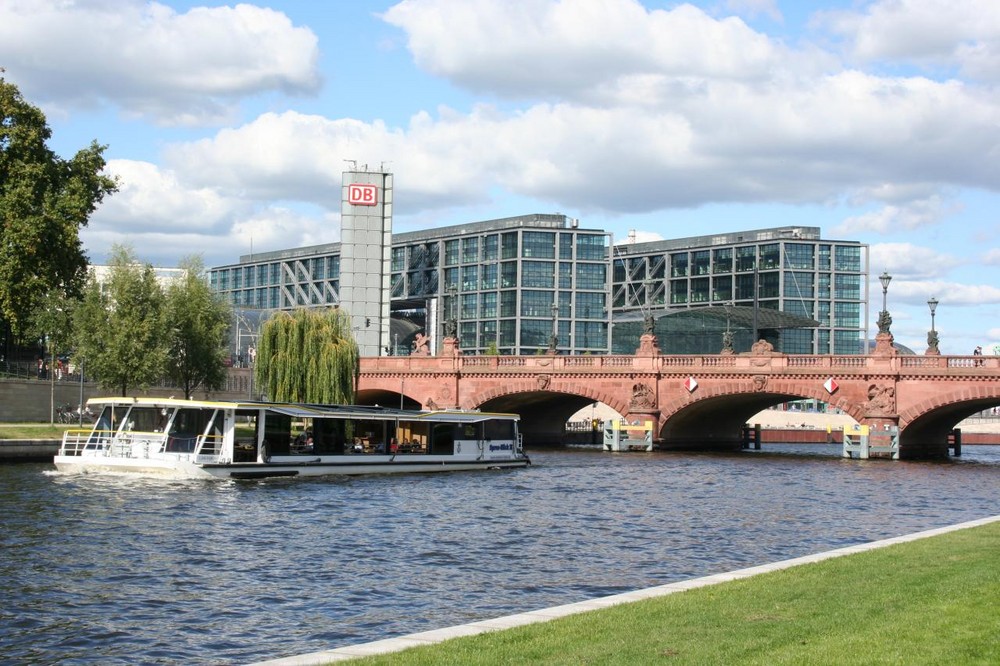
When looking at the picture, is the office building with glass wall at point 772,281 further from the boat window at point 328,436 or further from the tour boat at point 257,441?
the boat window at point 328,436

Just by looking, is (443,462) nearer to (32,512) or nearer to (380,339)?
(32,512)

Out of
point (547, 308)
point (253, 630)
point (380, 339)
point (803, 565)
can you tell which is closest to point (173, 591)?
point (253, 630)

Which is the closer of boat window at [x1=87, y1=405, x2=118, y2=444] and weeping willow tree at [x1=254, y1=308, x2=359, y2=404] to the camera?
boat window at [x1=87, y1=405, x2=118, y2=444]

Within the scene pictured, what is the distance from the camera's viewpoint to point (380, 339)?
4946 inches

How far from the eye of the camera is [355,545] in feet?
108

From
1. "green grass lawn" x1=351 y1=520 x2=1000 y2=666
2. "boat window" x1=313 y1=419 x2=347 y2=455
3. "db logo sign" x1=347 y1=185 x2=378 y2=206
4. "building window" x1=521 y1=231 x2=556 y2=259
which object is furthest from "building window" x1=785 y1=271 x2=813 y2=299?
"green grass lawn" x1=351 y1=520 x2=1000 y2=666

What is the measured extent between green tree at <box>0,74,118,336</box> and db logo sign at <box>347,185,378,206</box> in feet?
188

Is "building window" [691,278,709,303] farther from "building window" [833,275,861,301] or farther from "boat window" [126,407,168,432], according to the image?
"boat window" [126,407,168,432]

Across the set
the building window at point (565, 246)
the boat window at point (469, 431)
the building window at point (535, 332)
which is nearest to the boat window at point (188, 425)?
the boat window at point (469, 431)

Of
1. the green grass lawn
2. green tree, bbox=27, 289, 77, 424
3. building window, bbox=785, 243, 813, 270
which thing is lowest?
the green grass lawn

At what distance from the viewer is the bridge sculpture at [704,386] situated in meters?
75.4

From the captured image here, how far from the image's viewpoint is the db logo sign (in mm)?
123812

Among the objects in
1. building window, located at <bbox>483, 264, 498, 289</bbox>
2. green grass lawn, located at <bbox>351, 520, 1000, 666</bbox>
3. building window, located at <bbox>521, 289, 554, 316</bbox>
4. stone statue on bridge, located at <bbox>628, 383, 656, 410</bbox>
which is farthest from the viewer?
building window, located at <bbox>483, 264, 498, 289</bbox>

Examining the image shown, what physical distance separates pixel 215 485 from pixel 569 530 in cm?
1670
